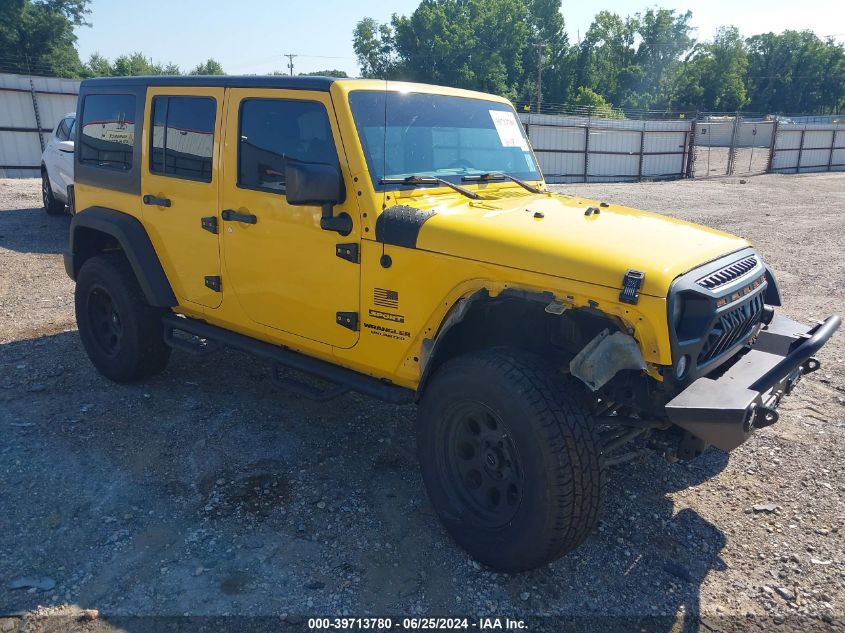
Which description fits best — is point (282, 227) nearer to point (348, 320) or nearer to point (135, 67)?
point (348, 320)

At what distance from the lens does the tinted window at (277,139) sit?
11.5 feet

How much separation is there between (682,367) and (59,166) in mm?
10771

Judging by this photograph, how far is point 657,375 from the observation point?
2.73 meters

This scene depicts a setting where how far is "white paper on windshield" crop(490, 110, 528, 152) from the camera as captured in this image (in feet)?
13.9

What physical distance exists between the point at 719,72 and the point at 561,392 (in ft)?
287

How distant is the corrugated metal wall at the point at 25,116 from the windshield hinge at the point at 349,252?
18.7 m

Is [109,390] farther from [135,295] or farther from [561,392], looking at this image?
[561,392]

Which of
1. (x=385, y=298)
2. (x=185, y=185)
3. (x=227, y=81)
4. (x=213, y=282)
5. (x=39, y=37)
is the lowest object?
(x=213, y=282)

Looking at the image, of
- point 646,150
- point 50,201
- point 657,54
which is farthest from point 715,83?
point 50,201

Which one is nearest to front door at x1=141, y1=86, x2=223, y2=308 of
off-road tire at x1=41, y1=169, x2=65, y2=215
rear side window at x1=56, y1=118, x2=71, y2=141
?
rear side window at x1=56, y1=118, x2=71, y2=141

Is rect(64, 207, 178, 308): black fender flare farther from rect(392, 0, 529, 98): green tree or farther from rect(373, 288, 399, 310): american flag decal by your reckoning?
rect(392, 0, 529, 98): green tree

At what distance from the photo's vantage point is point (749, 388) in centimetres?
279

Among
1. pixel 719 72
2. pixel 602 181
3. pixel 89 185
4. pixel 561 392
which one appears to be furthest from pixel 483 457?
pixel 719 72

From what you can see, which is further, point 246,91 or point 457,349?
point 246,91
